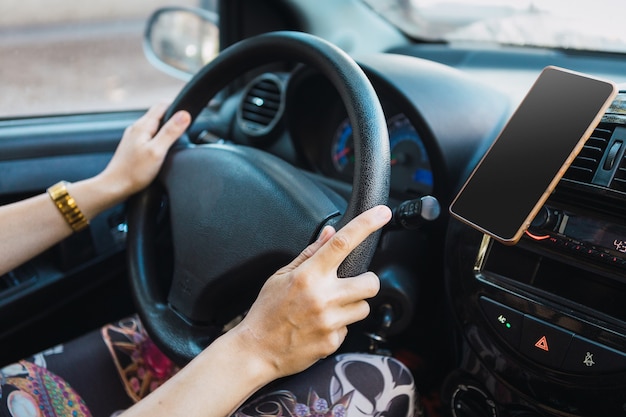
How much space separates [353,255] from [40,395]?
1.94ft

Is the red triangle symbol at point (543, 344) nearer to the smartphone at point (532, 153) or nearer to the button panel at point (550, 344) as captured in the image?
the button panel at point (550, 344)

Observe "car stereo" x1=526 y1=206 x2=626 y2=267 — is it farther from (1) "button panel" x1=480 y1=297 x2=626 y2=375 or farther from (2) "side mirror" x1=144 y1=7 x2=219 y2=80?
(2) "side mirror" x1=144 y1=7 x2=219 y2=80

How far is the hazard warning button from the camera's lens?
2.94 feet

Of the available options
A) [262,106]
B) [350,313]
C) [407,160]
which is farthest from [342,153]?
[350,313]

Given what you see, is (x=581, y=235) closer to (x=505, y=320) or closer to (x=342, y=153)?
(x=505, y=320)

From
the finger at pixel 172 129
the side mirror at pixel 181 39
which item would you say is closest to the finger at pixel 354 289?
the finger at pixel 172 129

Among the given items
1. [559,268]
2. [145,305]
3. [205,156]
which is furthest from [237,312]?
[559,268]

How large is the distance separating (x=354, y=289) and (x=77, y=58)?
1308 mm

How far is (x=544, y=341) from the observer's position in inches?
36.0

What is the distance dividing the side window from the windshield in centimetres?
58

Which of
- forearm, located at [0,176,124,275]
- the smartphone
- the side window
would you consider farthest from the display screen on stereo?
the side window

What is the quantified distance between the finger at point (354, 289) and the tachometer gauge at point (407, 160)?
1.77 feet

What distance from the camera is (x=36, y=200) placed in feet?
3.53

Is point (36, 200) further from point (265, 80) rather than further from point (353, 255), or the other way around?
point (265, 80)
